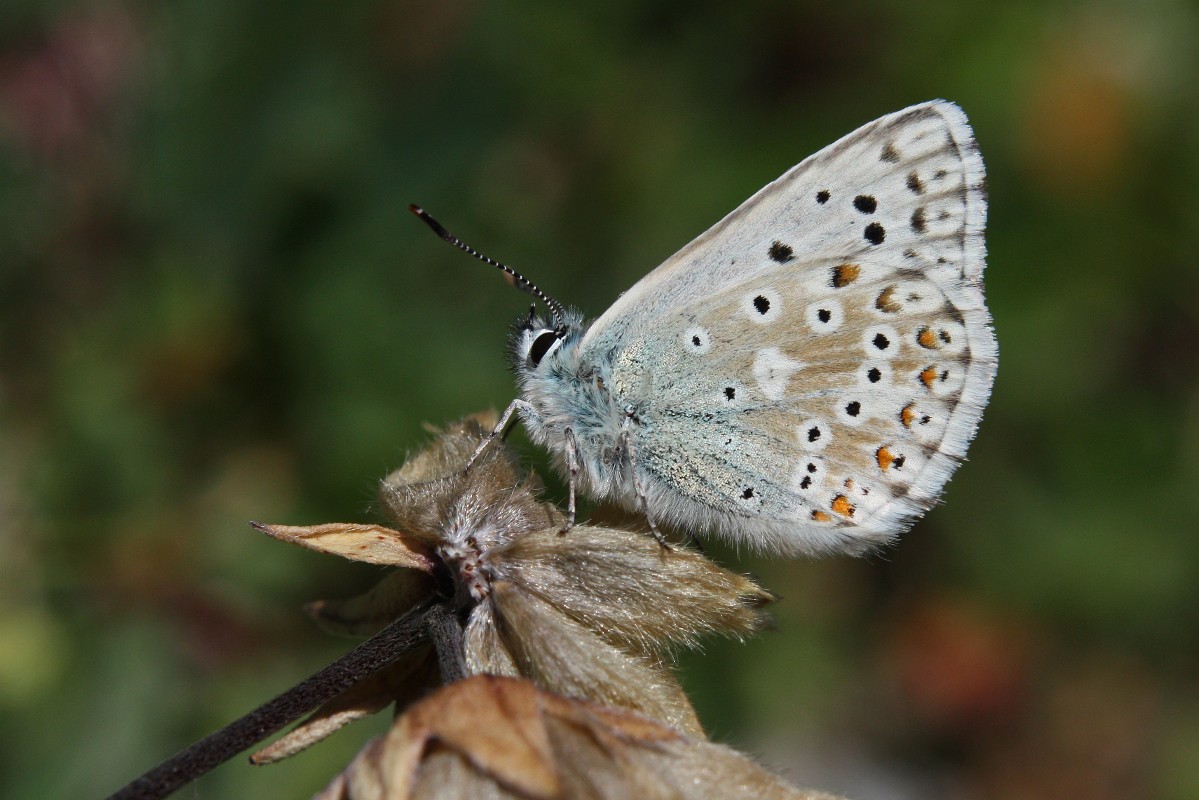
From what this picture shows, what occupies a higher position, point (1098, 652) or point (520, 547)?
point (520, 547)

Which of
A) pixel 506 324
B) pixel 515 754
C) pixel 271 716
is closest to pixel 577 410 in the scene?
pixel 271 716

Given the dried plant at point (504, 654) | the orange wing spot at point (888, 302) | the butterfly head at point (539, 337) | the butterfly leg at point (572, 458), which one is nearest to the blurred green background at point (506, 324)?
the butterfly head at point (539, 337)

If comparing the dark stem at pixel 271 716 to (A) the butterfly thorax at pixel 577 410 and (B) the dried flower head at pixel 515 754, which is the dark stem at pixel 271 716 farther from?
(A) the butterfly thorax at pixel 577 410

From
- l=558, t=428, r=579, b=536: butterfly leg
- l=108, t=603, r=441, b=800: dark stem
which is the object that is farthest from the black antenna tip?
l=108, t=603, r=441, b=800: dark stem

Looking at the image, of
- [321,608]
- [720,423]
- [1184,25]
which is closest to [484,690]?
[321,608]

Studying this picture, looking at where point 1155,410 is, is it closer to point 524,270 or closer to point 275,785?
point 524,270

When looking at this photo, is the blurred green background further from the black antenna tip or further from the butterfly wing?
the butterfly wing

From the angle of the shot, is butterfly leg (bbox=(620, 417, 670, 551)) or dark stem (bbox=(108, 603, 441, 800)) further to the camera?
butterfly leg (bbox=(620, 417, 670, 551))
